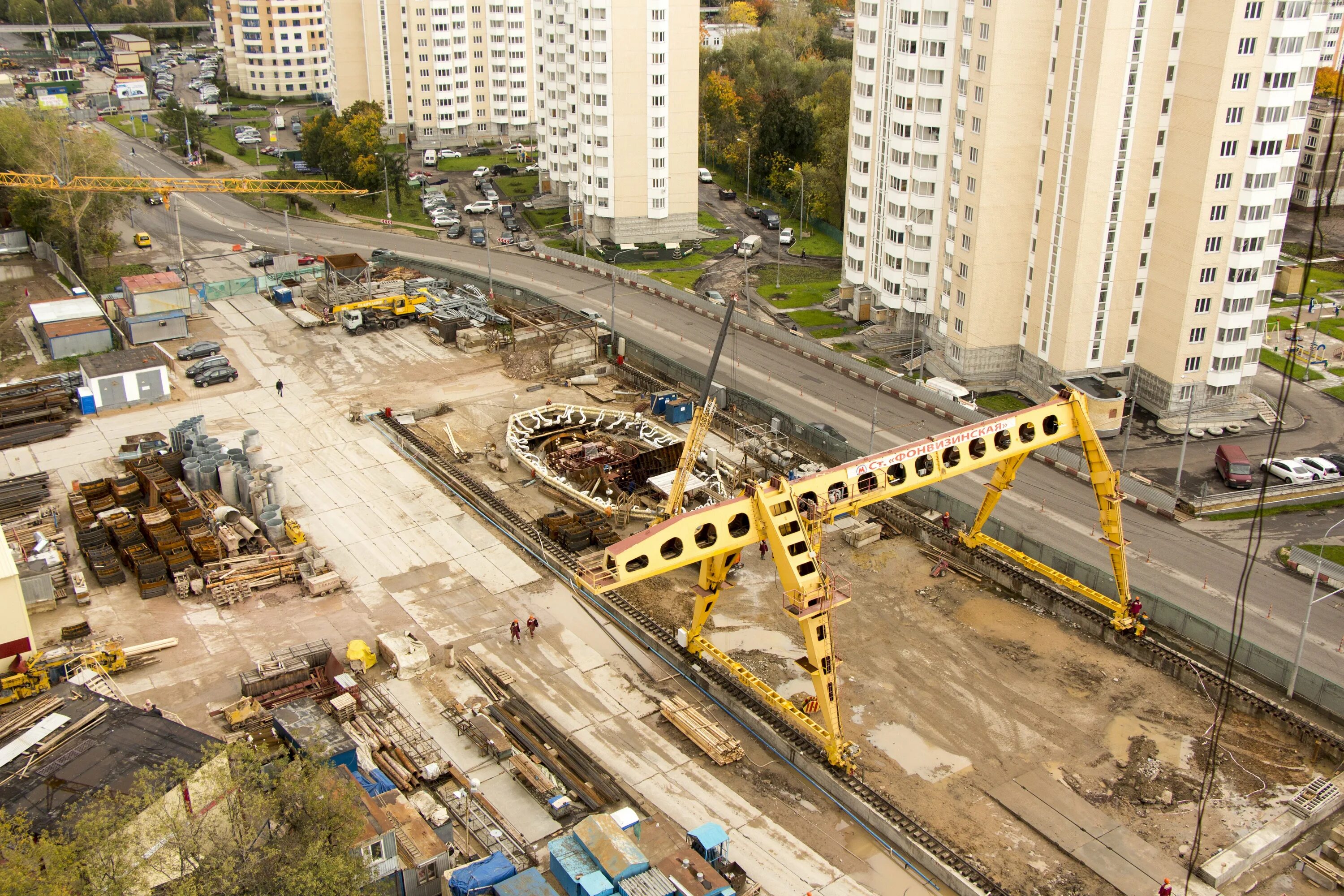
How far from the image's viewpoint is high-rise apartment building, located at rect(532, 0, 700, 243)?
9212 centimetres

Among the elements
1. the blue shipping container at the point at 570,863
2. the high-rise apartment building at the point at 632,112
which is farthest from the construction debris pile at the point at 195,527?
the high-rise apartment building at the point at 632,112

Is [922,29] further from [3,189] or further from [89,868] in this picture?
[3,189]

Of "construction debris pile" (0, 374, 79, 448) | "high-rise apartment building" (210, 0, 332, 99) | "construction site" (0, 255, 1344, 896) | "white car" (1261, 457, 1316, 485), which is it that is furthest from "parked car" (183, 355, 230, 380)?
"high-rise apartment building" (210, 0, 332, 99)

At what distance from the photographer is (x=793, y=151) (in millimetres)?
112062

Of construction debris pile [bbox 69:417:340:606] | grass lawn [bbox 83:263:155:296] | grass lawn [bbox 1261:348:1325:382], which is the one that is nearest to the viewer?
construction debris pile [bbox 69:417:340:606]

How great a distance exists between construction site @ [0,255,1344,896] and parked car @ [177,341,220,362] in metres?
12.5

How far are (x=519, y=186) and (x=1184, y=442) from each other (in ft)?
258

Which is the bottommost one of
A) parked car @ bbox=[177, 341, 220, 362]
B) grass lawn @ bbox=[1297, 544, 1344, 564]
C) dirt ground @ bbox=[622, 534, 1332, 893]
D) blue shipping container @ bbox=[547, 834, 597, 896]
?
dirt ground @ bbox=[622, 534, 1332, 893]

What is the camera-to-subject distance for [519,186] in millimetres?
119938

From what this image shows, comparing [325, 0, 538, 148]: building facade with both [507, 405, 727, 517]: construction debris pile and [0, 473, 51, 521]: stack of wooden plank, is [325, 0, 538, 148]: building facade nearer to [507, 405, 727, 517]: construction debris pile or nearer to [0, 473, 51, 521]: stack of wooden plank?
[507, 405, 727, 517]: construction debris pile

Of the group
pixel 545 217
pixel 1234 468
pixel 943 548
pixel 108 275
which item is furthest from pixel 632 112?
pixel 1234 468

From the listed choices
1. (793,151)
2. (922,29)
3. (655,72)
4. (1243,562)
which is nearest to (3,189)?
(655,72)

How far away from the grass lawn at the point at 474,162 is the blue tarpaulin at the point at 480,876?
10081 cm

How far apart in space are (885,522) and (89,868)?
37.4 m
